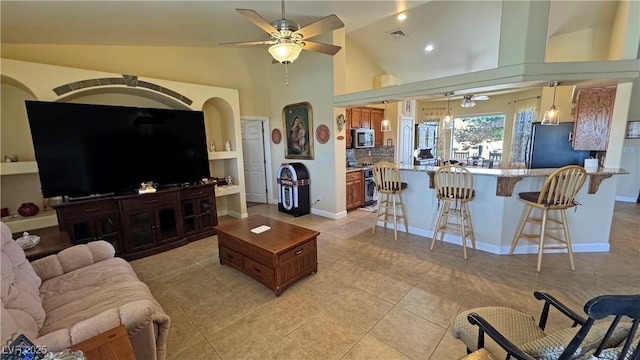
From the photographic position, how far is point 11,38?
112 inches

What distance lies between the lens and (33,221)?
302 cm

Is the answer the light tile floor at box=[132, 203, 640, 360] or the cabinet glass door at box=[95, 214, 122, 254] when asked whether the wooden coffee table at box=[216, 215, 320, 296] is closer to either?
the light tile floor at box=[132, 203, 640, 360]

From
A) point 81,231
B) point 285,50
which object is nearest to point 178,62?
point 81,231

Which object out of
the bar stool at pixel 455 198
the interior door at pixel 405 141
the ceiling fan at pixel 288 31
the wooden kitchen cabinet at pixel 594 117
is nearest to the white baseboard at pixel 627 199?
the wooden kitchen cabinet at pixel 594 117

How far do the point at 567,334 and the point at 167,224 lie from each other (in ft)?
13.7

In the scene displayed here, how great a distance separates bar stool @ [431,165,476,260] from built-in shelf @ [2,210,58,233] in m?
4.79

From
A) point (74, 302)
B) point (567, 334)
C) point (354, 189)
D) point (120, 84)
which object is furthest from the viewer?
point (354, 189)

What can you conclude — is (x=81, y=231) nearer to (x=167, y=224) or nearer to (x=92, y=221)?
(x=92, y=221)

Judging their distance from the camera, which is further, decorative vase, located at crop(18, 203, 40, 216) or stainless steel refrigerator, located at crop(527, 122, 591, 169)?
stainless steel refrigerator, located at crop(527, 122, 591, 169)

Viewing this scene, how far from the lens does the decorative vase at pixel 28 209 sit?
→ 9.85 feet

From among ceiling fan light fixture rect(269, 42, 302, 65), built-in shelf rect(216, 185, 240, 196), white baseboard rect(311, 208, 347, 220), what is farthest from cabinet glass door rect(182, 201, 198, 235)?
ceiling fan light fixture rect(269, 42, 302, 65)

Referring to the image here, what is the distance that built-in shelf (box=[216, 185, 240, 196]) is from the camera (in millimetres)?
4614

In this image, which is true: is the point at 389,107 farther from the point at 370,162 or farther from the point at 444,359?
the point at 444,359

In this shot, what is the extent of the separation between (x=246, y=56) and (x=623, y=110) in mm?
6026
